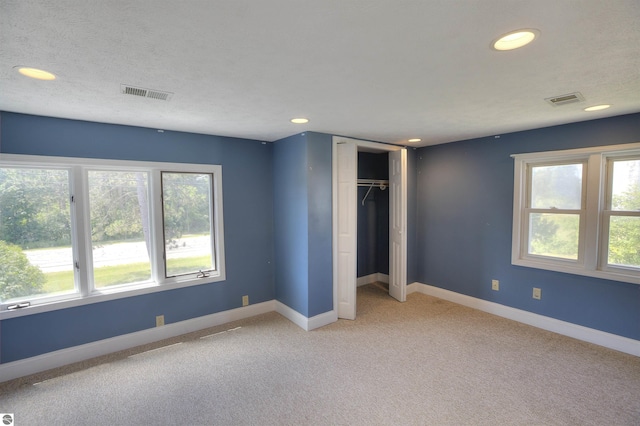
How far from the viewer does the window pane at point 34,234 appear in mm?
2490

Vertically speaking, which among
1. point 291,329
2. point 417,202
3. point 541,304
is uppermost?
point 417,202

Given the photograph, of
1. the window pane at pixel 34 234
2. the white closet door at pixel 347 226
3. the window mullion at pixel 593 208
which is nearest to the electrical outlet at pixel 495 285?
the window mullion at pixel 593 208

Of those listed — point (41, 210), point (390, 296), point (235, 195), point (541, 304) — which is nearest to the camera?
point (41, 210)

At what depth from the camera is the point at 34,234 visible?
8.51 feet

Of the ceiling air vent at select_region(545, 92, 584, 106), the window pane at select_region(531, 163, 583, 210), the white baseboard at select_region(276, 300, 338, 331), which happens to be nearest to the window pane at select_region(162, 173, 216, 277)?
the white baseboard at select_region(276, 300, 338, 331)

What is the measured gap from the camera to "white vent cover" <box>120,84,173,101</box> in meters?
1.91

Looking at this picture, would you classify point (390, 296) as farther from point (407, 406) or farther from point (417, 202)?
point (407, 406)

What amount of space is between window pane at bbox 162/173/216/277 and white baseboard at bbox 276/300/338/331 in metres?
1.13

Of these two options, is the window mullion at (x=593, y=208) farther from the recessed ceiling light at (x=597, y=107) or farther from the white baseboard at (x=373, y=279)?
the white baseboard at (x=373, y=279)

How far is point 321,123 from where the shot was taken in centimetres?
291

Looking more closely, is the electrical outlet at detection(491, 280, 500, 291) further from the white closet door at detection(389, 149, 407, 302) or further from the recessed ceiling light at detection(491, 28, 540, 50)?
the recessed ceiling light at detection(491, 28, 540, 50)

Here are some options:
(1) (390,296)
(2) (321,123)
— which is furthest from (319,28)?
(1) (390,296)

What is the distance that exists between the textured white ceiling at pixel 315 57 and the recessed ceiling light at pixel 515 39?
→ 37mm

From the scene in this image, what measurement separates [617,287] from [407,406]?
8.19 feet
